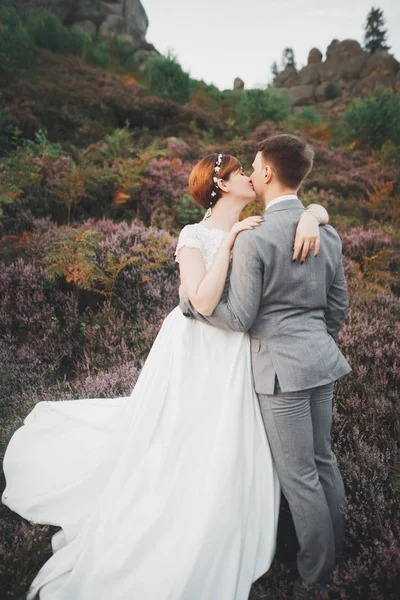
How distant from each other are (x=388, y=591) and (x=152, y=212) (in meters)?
6.05

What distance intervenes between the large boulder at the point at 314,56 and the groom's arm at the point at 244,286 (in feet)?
187

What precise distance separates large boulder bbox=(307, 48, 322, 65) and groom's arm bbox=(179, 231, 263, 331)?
57.0m

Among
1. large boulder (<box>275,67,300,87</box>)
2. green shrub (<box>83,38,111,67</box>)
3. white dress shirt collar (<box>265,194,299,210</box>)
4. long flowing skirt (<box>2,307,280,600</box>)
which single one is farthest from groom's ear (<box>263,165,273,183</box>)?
large boulder (<box>275,67,300,87</box>)

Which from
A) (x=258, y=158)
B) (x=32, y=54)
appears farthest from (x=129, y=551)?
(x=32, y=54)

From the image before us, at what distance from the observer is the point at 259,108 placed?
14469 mm

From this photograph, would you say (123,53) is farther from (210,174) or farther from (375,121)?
(210,174)

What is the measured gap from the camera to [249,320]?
180 cm

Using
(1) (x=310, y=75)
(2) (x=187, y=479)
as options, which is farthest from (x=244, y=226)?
(1) (x=310, y=75)

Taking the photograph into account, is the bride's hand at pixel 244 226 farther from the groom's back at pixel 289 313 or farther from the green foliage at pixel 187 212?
the green foliage at pixel 187 212

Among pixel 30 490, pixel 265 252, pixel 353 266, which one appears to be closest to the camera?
pixel 265 252

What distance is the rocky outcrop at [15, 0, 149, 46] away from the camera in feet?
84.3

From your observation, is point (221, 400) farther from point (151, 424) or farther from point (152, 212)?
point (152, 212)

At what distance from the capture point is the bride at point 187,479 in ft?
6.12

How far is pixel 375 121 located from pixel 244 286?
1463cm
